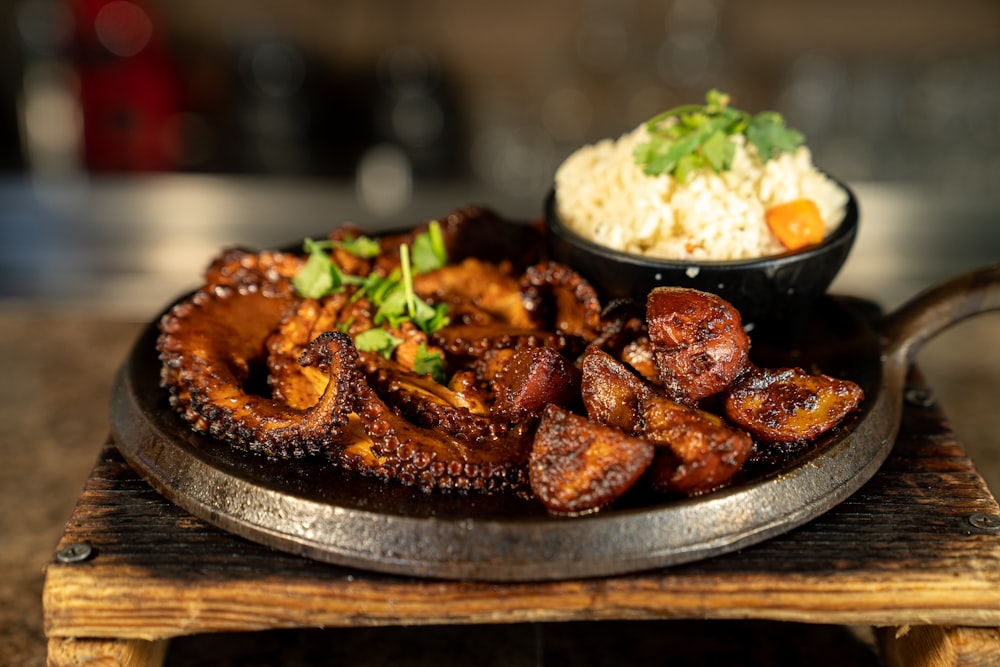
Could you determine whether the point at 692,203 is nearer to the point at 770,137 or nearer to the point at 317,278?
the point at 770,137

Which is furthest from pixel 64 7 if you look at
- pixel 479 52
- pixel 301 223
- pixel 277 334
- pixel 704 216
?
pixel 704 216

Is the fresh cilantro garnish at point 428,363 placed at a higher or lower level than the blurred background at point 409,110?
higher

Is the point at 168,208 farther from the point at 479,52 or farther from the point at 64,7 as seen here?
the point at 479,52

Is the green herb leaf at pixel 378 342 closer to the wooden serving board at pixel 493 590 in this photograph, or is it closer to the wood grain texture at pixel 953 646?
the wooden serving board at pixel 493 590

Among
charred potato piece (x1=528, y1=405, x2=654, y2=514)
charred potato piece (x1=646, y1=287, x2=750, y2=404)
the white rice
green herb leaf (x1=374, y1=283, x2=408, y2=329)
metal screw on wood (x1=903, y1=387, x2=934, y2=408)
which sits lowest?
metal screw on wood (x1=903, y1=387, x2=934, y2=408)

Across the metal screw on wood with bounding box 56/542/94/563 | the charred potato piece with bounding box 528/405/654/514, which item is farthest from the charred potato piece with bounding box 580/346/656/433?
the metal screw on wood with bounding box 56/542/94/563

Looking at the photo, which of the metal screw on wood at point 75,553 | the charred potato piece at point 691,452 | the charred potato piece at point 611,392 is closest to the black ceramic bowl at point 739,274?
the charred potato piece at point 611,392

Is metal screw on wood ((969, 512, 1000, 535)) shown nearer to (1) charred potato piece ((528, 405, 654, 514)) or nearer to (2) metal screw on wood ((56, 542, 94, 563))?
(1) charred potato piece ((528, 405, 654, 514))
